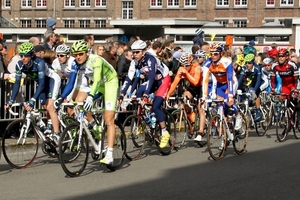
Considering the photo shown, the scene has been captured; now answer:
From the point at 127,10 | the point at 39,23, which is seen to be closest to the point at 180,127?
the point at 127,10

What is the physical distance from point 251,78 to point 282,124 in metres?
2.15

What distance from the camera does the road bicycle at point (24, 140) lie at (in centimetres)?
1128

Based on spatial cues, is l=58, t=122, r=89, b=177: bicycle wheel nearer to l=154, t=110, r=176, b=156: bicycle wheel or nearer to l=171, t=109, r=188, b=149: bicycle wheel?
l=154, t=110, r=176, b=156: bicycle wheel

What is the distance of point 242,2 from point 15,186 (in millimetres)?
62971

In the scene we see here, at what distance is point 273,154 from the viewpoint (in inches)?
534

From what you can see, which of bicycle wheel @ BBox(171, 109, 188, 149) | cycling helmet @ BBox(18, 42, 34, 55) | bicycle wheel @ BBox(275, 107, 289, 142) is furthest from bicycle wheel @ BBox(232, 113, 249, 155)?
cycling helmet @ BBox(18, 42, 34, 55)

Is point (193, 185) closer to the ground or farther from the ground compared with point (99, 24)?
closer to the ground

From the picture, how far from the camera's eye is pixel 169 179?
10.5 meters

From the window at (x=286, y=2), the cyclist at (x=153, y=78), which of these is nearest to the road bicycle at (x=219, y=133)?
the cyclist at (x=153, y=78)

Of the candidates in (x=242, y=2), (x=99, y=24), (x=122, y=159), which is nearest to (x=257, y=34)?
(x=242, y=2)

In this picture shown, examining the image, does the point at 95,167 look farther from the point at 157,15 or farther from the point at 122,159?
the point at 157,15

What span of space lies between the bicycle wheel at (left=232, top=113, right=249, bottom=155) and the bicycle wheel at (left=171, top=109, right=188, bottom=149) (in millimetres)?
1238

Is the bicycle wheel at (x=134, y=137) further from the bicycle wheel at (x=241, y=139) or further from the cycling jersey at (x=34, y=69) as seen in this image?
the bicycle wheel at (x=241, y=139)

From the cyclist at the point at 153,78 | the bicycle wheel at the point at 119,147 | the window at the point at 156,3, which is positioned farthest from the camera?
the window at the point at 156,3
